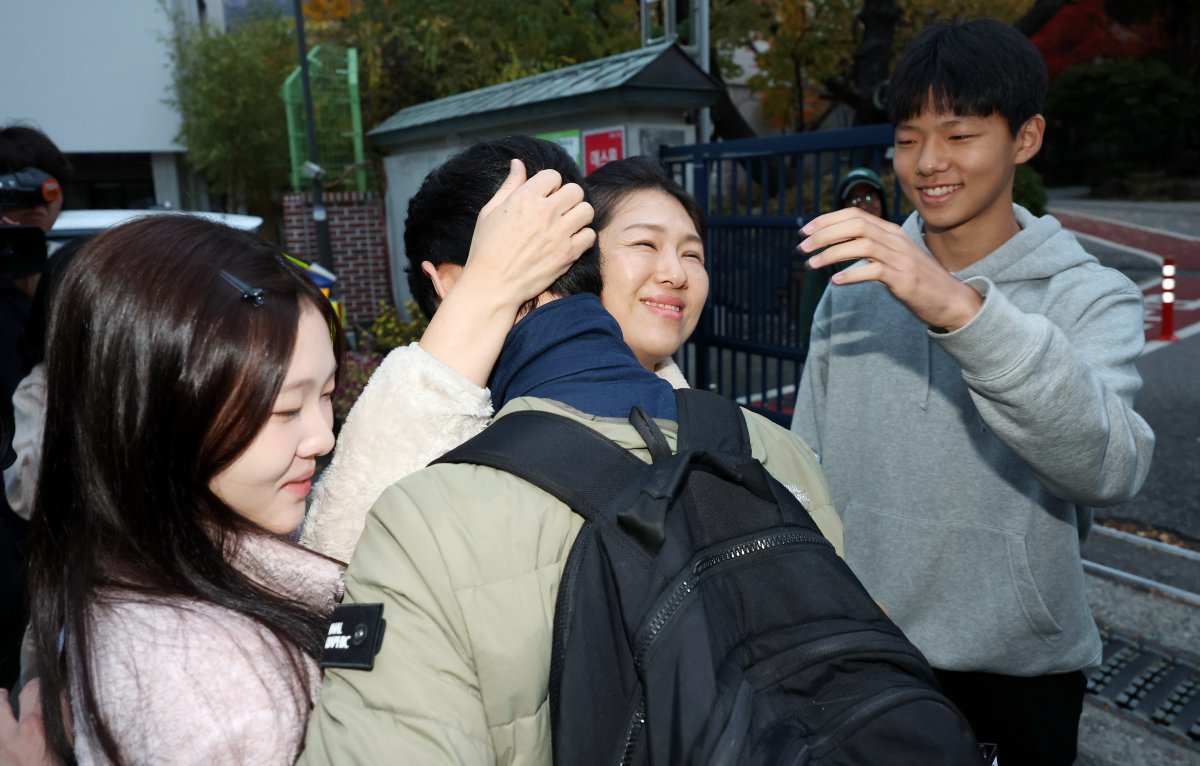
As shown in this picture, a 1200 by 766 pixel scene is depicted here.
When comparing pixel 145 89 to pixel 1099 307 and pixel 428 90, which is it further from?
pixel 1099 307

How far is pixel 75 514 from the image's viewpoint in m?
1.17

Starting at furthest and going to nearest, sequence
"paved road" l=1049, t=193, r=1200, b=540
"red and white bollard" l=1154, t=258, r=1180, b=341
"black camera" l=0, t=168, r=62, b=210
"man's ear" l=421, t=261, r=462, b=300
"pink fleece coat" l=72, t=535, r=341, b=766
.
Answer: "red and white bollard" l=1154, t=258, r=1180, b=341 < "paved road" l=1049, t=193, r=1200, b=540 < "black camera" l=0, t=168, r=62, b=210 < "man's ear" l=421, t=261, r=462, b=300 < "pink fleece coat" l=72, t=535, r=341, b=766

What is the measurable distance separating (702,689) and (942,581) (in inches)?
53.7

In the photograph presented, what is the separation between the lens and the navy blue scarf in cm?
109

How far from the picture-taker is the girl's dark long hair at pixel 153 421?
1.10 meters

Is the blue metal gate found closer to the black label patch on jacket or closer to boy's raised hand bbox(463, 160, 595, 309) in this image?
boy's raised hand bbox(463, 160, 595, 309)

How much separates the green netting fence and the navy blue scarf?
41.1 feet

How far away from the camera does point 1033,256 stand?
75.0 inches

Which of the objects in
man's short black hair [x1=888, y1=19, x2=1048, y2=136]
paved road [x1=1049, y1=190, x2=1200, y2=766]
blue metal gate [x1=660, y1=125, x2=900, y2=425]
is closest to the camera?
man's short black hair [x1=888, y1=19, x2=1048, y2=136]

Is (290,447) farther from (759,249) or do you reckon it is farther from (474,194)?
(759,249)

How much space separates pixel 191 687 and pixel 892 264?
3.77ft

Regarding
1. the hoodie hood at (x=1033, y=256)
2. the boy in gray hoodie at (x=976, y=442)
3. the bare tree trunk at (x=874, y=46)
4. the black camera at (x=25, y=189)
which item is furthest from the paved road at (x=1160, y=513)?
the bare tree trunk at (x=874, y=46)

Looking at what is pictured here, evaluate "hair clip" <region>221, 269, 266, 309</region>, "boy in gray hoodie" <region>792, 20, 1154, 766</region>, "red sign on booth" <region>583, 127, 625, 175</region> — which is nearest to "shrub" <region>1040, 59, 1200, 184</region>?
"red sign on booth" <region>583, 127, 625, 175</region>

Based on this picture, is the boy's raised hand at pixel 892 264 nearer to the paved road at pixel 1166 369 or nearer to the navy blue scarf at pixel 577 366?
the navy blue scarf at pixel 577 366
